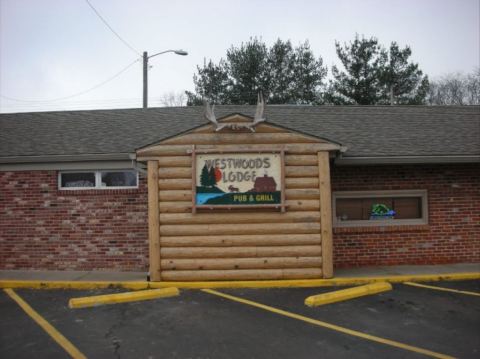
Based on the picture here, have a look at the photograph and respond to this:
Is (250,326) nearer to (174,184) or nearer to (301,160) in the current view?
(174,184)

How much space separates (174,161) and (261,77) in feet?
72.5

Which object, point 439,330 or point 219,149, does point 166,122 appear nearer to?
point 219,149

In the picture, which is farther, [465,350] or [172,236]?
[172,236]

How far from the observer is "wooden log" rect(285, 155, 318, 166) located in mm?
7996

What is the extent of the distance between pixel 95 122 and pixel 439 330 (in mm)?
9836

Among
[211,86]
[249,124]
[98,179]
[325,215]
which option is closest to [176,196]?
[249,124]

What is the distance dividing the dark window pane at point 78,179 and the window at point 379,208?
571 cm

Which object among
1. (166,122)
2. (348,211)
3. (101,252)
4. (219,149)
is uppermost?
(166,122)

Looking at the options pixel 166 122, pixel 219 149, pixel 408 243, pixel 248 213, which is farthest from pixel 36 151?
pixel 408 243

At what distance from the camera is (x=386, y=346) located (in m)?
4.90

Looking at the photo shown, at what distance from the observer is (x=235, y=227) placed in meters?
7.89

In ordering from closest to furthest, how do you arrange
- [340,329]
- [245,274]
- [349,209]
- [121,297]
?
1. [340,329]
2. [121,297]
3. [245,274]
4. [349,209]

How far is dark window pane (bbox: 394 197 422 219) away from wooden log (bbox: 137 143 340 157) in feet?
8.67

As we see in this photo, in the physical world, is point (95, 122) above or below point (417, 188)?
above
